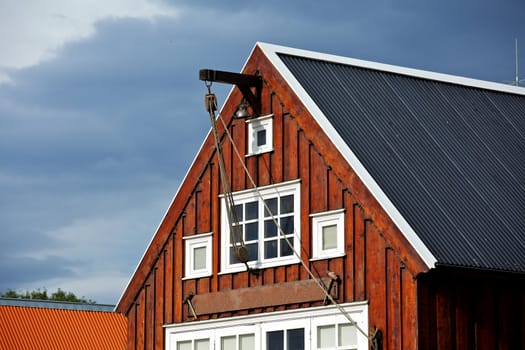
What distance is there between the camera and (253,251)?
33.1 m

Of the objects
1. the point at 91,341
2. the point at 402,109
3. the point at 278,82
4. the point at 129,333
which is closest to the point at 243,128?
the point at 278,82

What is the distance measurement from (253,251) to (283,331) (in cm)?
230

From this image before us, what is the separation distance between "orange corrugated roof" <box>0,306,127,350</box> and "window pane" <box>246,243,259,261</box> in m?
26.9

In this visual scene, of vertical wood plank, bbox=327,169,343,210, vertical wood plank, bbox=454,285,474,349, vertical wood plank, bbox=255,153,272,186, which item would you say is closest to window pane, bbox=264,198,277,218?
vertical wood plank, bbox=255,153,272,186

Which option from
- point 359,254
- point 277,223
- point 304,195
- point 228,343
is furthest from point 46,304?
point 359,254

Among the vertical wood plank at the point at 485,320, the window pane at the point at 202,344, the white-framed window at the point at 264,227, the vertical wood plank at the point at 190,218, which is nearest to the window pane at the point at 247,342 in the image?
the window pane at the point at 202,344

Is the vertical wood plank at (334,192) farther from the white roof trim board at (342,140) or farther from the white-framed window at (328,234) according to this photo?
the white roof trim board at (342,140)

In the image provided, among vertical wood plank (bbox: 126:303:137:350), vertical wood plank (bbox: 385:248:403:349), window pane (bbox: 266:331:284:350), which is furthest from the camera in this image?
vertical wood plank (bbox: 126:303:137:350)

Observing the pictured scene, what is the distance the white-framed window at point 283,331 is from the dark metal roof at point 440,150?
2.60 meters

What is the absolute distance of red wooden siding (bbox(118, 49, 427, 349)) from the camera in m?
29.3

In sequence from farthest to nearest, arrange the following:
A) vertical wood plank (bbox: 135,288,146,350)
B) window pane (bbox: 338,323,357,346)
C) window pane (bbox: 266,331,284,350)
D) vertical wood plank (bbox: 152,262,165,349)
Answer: vertical wood plank (bbox: 135,288,146,350)
vertical wood plank (bbox: 152,262,165,349)
window pane (bbox: 266,331,284,350)
window pane (bbox: 338,323,357,346)

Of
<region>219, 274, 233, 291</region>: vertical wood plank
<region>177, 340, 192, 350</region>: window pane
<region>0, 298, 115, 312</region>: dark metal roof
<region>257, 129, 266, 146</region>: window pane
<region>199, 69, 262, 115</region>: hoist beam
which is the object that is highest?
<region>0, 298, 115, 312</region>: dark metal roof

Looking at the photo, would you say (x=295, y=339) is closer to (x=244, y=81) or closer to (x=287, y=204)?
(x=287, y=204)

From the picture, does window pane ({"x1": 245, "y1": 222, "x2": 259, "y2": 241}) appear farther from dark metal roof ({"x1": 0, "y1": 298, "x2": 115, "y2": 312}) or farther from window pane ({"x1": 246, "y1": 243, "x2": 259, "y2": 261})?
dark metal roof ({"x1": 0, "y1": 298, "x2": 115, "y2": 312})
